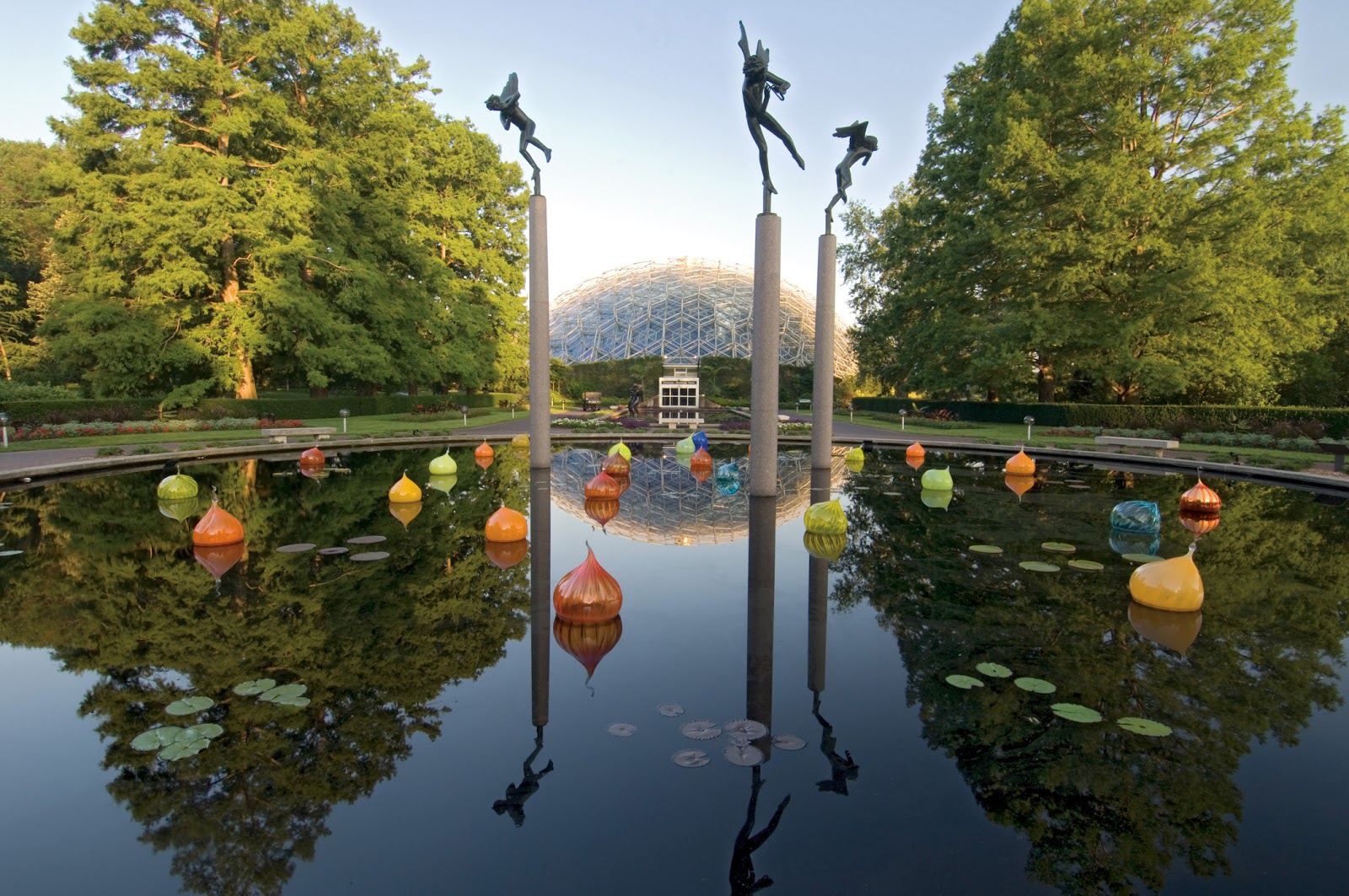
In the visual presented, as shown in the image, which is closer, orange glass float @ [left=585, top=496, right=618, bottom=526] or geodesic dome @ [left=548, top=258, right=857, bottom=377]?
orange glass float @ [left=585, top=496, right=618, bottom=526]

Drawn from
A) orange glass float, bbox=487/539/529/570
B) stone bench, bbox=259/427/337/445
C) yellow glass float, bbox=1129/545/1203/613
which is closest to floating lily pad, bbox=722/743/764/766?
orange glass float, bbox=487/539/529/570

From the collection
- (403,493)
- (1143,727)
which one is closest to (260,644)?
(403,493)

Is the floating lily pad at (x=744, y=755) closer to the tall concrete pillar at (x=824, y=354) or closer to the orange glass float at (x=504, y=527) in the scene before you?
the orange glass float at (x=504, y=527)

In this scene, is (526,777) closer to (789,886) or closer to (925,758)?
(789,886)

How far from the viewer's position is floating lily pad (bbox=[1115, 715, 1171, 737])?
14.4ft

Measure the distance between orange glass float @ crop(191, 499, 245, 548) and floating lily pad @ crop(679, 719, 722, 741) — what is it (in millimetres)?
7176

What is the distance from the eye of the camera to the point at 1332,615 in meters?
6.81

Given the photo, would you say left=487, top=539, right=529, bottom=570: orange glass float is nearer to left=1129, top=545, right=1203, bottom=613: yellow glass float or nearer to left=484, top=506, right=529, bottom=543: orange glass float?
left=484, top=506, right=529, bottom=543: orange glass float

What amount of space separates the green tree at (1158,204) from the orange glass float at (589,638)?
85.7 feet

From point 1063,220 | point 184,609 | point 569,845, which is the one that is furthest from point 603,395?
point 569,845

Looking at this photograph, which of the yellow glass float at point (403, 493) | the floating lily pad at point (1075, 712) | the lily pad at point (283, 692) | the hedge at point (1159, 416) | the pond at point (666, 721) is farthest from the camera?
the hedge at point (1159, 416)

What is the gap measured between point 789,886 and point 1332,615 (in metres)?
6.99

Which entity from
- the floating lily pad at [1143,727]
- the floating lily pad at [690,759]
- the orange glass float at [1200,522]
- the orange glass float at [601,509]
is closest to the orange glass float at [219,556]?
the orange glass float at [601,509]

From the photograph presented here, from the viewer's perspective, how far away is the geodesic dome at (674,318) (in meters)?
58.5
